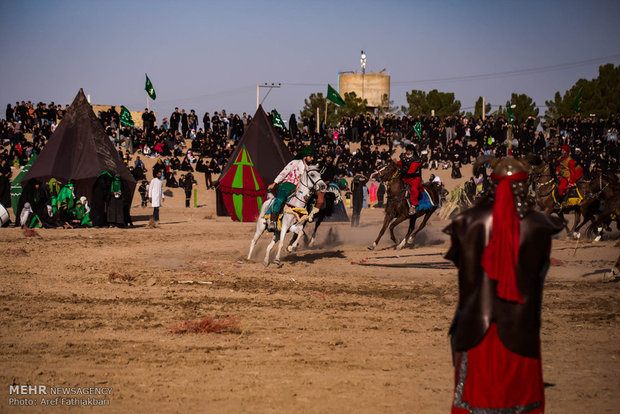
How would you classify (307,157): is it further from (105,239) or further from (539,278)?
(539,278)

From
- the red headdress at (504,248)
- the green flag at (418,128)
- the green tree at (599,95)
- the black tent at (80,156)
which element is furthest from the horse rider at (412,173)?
the green tree at (599,95)

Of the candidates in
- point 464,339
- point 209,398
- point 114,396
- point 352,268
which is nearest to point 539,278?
point 464,339

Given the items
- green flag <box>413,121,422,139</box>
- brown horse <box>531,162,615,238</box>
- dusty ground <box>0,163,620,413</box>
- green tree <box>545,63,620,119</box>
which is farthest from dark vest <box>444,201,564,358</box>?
green tree <box>545,63,620,119</box>

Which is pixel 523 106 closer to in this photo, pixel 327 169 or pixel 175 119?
pixel 175 119

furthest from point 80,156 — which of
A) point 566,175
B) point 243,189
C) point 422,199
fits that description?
point 566,175

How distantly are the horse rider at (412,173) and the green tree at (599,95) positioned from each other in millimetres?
50102

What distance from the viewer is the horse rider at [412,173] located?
714 inches

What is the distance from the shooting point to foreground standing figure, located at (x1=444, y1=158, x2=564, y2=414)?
4.68 meters

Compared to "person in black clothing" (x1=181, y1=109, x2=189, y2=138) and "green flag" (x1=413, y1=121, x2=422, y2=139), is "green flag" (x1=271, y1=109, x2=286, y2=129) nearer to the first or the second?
"person in black clothing" (x1=181, y1=109, x2=189, y2=138)

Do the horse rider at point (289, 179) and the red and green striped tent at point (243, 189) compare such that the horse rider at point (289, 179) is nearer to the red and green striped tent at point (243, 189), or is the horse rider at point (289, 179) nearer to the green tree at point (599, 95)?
the red and green striped tent at point (243, 189)

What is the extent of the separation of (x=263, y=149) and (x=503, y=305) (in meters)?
21.9

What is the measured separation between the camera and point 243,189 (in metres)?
26.2

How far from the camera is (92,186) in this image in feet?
78.6

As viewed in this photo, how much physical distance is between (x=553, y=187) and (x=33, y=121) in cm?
3266
